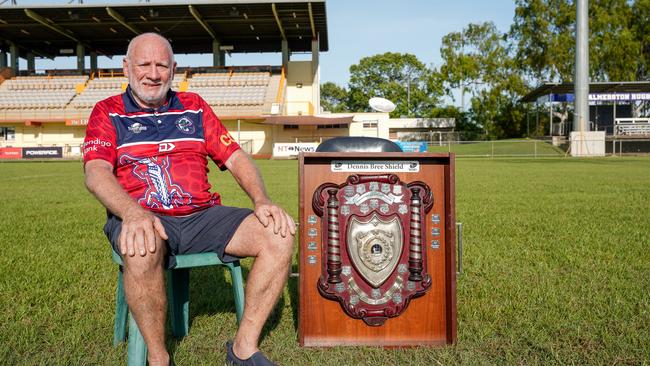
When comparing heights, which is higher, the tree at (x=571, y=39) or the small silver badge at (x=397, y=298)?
the tree at (x=571, y=39)

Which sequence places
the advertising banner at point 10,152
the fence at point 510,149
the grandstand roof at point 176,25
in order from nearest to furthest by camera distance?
the fence at point 510,149 → the advertising banner at point 10,152 → the grandstand roof at point 176,25

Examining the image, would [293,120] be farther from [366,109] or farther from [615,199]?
[366,109]

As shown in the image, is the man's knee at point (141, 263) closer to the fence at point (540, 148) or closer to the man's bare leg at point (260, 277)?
the man's bare leg at point (260, 277)

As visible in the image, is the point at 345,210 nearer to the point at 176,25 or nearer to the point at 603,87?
the point at 176,25

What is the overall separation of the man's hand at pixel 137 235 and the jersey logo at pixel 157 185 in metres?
0.42

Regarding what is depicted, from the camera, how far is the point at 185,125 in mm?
2803

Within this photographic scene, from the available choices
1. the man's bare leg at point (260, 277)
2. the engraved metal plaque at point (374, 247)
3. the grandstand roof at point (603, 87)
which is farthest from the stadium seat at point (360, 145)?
the grandstand roof at point (603, 87)

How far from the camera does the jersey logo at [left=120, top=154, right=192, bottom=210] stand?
8.61 ft

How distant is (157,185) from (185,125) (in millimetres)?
342

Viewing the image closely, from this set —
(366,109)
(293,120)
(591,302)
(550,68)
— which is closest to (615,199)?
(591,302)

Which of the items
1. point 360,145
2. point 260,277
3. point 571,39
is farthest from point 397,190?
point 571,39

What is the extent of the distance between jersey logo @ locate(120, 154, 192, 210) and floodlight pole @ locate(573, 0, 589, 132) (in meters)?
32.7

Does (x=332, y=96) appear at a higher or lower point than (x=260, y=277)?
higher

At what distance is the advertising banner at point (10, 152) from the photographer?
35344mm
